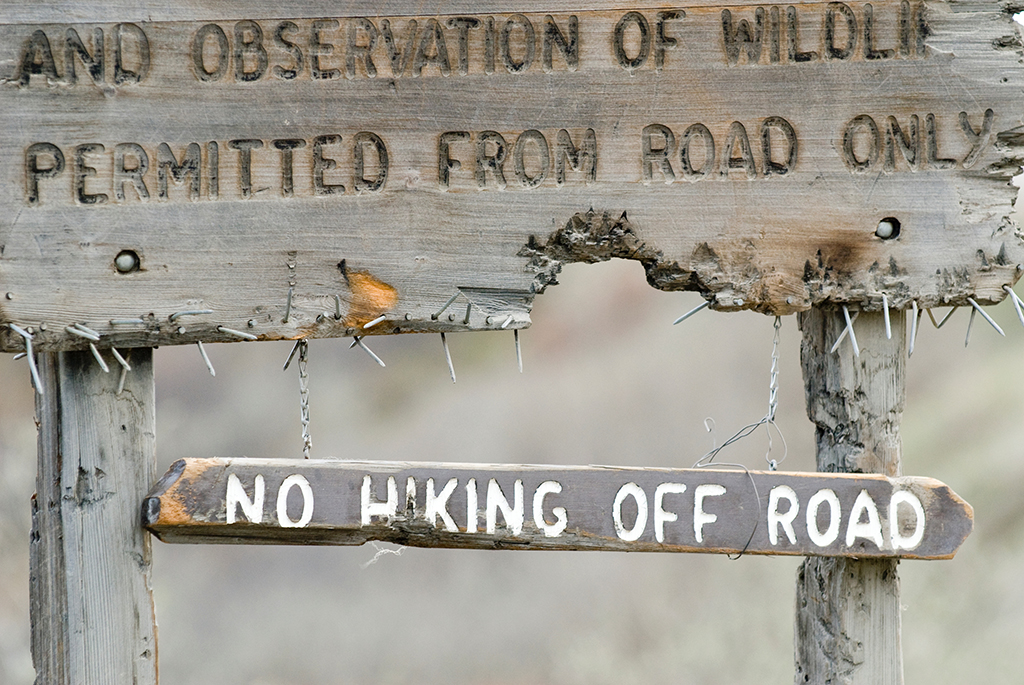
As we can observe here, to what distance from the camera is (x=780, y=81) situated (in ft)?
6.65

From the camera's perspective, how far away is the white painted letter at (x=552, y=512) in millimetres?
1989

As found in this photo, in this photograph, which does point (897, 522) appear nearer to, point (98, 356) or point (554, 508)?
point (554, 508)

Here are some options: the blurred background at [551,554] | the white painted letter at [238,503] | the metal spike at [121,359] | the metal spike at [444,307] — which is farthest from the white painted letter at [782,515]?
the blurred background at [551,554]

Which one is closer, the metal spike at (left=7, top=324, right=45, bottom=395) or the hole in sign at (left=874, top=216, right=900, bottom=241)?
the metal spike at (left=7, top=324, right=45, bottom=395)

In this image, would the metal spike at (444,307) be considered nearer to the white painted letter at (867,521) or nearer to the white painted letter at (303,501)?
the white painted letter at (303,501)

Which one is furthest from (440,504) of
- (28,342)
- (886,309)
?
(886,309)

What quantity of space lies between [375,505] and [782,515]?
0.87 metres

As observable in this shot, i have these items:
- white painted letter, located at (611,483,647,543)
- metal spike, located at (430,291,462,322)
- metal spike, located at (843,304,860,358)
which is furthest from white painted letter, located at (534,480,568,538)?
metal spike, located at (843,304,860,358)

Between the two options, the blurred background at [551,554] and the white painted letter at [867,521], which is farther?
the blurred background at [551,554]

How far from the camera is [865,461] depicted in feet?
7.03

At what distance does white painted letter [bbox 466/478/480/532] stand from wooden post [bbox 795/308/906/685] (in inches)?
33.6

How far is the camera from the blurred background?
6.59 metres

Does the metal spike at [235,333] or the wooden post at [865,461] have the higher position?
the metal spike at [235,333]

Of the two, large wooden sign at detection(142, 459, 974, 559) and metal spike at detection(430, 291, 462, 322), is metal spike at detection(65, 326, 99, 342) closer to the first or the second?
large wooden sign at detection(142, 459, 974, 559)
